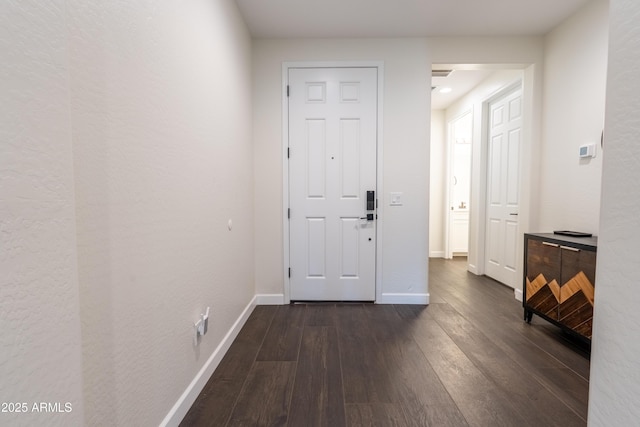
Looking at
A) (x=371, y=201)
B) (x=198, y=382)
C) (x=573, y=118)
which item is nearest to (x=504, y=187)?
(x=573, y=118)

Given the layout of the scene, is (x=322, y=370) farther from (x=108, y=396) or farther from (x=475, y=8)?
(x=475, y=8)

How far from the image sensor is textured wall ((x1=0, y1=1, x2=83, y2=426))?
520 mm

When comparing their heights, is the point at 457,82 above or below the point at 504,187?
above

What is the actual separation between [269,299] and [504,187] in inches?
119

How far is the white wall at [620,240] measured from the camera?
0.63m

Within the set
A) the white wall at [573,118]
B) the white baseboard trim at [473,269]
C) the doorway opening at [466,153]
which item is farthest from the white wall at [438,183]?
the white wall at [573,118]

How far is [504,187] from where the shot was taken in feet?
11.0

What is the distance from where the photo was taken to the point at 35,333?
1.86ft

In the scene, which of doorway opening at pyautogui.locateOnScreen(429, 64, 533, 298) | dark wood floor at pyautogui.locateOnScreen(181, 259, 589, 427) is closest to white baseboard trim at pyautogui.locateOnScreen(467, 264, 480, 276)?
doorway opening at pyautogui.locateOnScreen(429, 64, 533, 298)

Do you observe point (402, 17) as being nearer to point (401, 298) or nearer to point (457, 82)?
point (457, 82)

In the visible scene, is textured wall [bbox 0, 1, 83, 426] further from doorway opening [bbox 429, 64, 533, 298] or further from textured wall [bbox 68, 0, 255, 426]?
doorway opening [bbox 429, 64, 533, 298]

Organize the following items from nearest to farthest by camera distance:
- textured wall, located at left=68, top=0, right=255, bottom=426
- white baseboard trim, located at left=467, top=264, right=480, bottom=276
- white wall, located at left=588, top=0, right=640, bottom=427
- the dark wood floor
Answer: white wall, located at left=588, top=0, right=640, bottom=427 < textured wall, located at left=68, top=0, right=255, bottom=426 < the dark wood floor < white baseboard trim, located at left=467, top=264, right=480, bottom=276

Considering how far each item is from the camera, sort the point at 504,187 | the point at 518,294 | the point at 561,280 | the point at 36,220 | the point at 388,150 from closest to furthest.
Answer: the point at 36,220 → the point at 561,280 → the point at 388,150 → the point at 518,294 → the point at 504,187

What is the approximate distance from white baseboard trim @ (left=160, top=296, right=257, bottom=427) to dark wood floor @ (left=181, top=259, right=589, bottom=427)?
4cm
